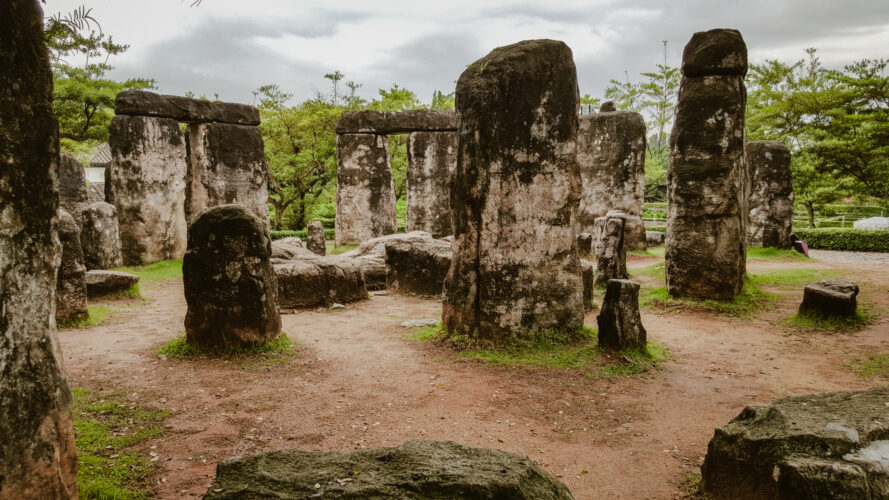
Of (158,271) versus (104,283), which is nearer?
(104,283)

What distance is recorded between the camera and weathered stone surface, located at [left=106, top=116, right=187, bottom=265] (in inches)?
519

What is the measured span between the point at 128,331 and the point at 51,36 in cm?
572

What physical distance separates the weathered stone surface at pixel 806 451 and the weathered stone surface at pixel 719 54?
22.2 feet

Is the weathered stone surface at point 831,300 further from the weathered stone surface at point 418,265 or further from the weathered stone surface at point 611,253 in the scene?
the weathered stone surface at point 418,265

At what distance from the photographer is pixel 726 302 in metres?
8.57

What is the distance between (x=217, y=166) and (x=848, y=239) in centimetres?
Answer: 1958

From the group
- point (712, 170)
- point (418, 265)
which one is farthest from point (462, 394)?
point (712, 170)

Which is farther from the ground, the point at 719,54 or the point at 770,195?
the point at 719,54

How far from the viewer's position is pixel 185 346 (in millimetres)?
6090

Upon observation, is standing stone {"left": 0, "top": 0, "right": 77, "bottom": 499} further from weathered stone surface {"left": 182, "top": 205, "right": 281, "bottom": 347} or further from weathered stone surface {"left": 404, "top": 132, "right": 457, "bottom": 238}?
weathered stone surface {"left": 404, "top": 132, "right": 457, "bottom": 238}

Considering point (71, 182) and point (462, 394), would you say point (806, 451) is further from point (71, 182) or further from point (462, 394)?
point (71, 182)

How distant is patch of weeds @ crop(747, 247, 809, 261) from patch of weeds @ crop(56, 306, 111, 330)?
14334mm

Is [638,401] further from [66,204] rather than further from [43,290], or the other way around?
[66,204]

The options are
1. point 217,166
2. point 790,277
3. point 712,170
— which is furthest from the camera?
point 217,166
